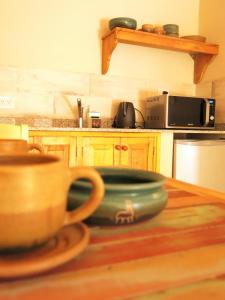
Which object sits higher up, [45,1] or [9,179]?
[45,1]

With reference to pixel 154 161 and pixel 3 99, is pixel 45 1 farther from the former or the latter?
pixel 154 161

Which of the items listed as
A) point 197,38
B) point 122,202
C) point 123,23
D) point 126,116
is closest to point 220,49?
point 197,38

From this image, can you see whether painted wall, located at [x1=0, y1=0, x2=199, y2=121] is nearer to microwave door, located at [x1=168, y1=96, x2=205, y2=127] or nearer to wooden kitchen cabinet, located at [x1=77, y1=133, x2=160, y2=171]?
microwave door, located at [x1=168, y1=96, x2=205, y2=127]

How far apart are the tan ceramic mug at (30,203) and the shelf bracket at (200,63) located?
3.01m

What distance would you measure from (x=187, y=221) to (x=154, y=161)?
192 centimetres

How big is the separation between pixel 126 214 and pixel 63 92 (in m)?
2.39

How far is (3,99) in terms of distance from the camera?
2.46 m

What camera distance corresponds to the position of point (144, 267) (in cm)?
32

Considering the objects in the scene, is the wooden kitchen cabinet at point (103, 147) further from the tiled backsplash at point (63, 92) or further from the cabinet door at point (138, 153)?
the tiled backsplash at point (63, 92)

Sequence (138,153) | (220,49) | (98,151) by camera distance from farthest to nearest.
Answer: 1. (220,49)
2. (138,153)
3. (98,151)

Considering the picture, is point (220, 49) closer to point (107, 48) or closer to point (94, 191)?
point (107, 48)

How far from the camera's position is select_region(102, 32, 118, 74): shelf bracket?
2.56m

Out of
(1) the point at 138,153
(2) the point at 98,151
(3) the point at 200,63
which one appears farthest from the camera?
(3) the point at 200,63

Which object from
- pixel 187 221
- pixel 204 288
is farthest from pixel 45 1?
pixel 204 288
